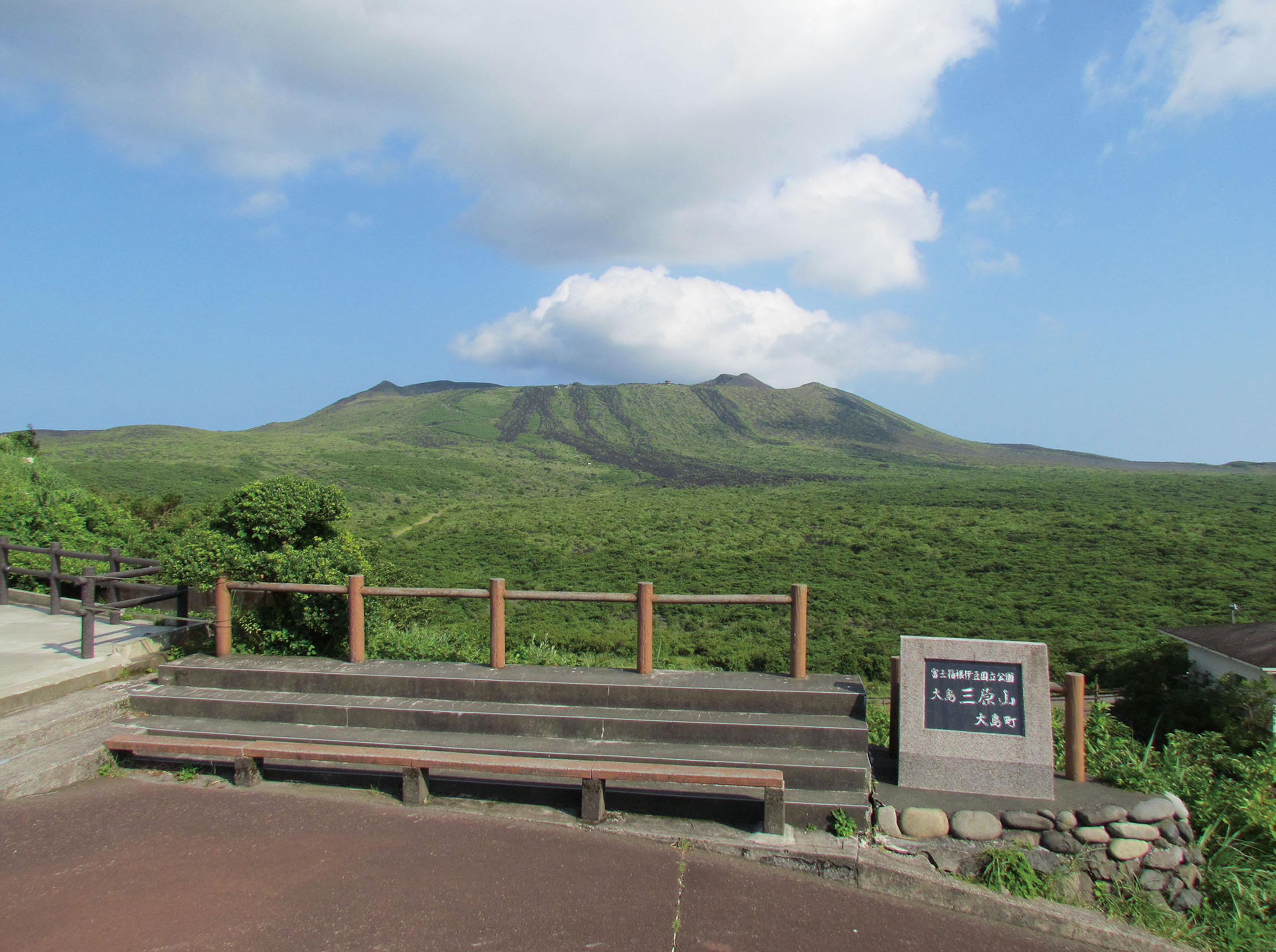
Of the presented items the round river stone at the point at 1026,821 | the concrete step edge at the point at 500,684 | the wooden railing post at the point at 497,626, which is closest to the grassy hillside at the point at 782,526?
the concrete step edge at the point at 500,684

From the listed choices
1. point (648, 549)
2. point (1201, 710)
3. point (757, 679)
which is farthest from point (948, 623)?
point (757, 679)

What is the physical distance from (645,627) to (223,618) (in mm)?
4122

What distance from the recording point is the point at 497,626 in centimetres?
661

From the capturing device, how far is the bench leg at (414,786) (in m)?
5.25

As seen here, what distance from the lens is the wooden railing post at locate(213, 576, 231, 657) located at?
Result: 7.27 meters

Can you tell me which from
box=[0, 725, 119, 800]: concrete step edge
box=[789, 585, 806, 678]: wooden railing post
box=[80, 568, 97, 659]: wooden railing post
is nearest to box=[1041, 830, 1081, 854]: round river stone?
box=[789, 585, 806, 678]: wooden railing post

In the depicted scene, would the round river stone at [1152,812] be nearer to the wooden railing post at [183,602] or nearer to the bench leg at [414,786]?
the bench leg at [414,786]

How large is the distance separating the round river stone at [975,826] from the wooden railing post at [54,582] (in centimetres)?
972

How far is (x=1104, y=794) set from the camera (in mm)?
5289

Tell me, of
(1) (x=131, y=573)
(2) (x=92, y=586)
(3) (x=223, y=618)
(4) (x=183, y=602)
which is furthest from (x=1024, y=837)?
(1) (x=131, y=573)

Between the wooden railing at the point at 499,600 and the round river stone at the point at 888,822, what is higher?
the wooden railing at the point at 499,600

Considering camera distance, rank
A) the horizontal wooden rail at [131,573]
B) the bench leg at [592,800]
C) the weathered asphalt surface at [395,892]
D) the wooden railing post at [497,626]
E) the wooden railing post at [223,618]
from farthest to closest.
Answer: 1. the horizontal wooden rail at [131,573]
2. the wooden railing post at [223,618]
3. the wooden railing post at [497,626]
4. the bench leg at [592,800]
5. the weathered asphalt surface at [395,892]

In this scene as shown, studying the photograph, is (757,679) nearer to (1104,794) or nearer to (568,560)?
(1104,794)

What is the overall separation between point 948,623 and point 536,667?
93.8 ft
